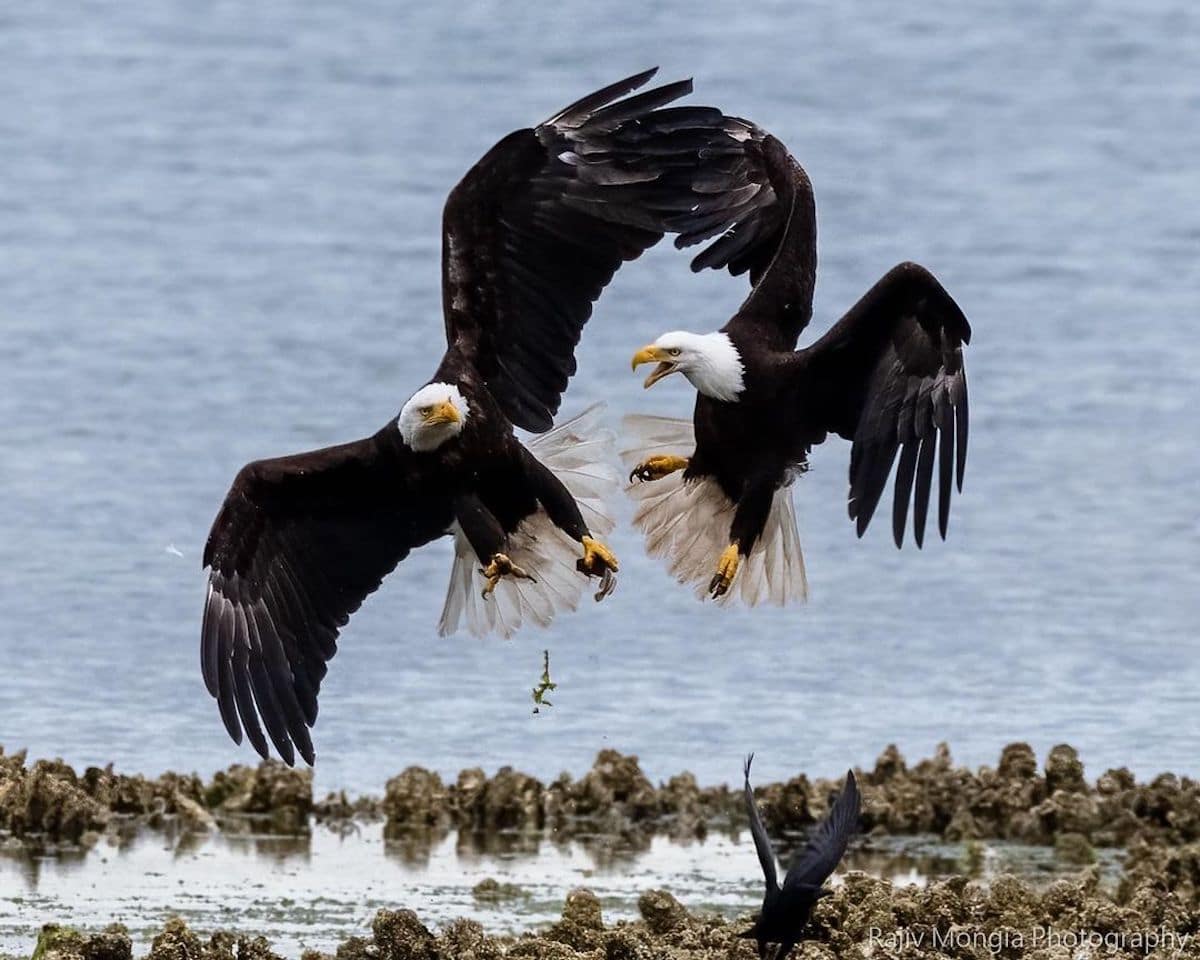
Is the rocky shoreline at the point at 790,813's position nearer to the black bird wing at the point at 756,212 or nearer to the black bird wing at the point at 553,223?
the black bird wing at the point at 553,223

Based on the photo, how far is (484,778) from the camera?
11.2 meters

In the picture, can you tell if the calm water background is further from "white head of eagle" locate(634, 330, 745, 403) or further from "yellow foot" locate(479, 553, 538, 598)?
"white head of eagle" locate(634, 330, 745, 403)

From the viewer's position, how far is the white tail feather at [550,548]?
10.4m

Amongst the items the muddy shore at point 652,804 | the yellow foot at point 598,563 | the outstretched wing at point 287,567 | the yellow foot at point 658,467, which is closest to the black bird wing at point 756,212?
the yellow foot at point 658,467

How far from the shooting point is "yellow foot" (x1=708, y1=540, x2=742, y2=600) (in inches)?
402

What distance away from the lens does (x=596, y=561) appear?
9953 millimetres

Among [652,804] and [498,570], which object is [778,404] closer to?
[498,570]

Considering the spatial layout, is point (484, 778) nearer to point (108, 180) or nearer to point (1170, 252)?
point (1170, 252)

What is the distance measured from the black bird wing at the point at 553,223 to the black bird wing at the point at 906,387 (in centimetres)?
79

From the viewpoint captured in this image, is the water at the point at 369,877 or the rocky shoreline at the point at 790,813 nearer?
the rocky shoreline at the point at 790,813

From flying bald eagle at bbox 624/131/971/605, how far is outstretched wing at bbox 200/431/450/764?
92 centimetres

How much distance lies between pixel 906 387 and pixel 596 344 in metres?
7.37

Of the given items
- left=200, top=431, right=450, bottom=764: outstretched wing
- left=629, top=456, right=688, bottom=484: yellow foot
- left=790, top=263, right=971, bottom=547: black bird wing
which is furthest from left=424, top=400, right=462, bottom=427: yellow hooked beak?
left=790, top=263, right=971, bottom=547: black bird wing

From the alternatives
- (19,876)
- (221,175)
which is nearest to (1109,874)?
(19,876)
